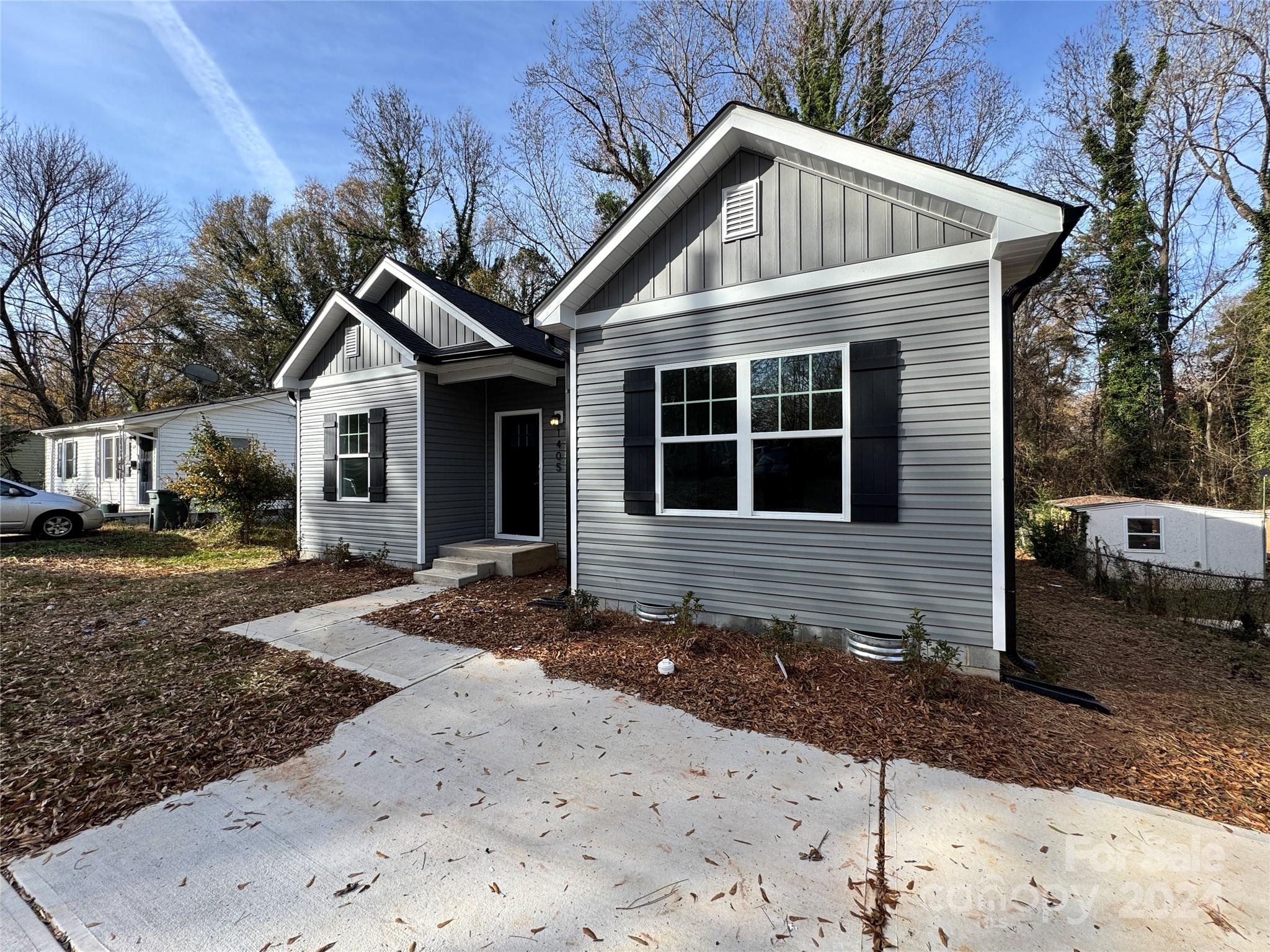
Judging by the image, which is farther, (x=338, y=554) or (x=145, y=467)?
(x=145, y=467)

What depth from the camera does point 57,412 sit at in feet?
67.8

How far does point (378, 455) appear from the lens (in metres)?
8.52

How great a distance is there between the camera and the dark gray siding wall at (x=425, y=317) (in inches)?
328

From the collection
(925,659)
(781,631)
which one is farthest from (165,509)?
(925,659)

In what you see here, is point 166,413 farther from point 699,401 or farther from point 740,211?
point 740,211

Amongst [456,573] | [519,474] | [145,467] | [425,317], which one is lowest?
[456,573]

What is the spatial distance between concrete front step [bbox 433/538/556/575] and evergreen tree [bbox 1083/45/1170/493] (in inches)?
612

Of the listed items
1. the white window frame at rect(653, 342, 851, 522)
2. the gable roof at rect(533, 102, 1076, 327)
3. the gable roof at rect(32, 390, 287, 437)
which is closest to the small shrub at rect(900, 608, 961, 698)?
the white window frame at rect(653, 342, 851, 522)

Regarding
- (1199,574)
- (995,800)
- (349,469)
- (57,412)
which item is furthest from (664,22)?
(57,412)

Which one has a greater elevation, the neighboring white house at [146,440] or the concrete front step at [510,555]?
the neighboring white house at [146,440]

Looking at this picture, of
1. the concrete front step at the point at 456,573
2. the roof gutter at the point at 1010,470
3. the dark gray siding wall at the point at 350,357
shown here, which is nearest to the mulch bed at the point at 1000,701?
the roof gutter at the point at 1010,470

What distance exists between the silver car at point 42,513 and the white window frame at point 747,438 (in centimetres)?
1397

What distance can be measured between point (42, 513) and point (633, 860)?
15.5 meters

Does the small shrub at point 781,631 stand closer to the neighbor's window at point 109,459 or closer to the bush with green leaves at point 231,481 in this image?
the bush with green leaves at point 231,481
